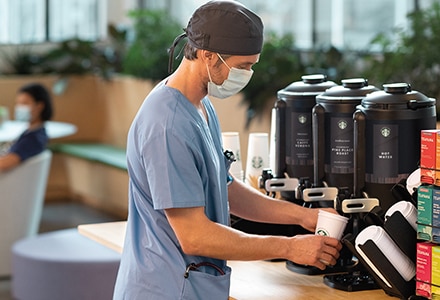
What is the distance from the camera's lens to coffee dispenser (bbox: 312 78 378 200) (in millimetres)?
2676

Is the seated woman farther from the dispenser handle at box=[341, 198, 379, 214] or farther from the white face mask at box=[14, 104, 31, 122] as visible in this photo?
the dispenser handle at box=[341, 198, 379, 214]

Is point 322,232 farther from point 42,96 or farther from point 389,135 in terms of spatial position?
point 42,96

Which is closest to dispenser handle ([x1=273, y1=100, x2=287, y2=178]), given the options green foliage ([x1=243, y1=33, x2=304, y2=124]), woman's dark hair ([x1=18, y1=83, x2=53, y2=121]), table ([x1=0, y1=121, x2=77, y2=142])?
green foliage ([x1=243, y1=33, x2=304, y2=124])

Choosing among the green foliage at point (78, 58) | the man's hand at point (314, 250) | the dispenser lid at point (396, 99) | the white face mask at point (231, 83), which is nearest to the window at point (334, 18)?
the green foliage at point (78, 58)

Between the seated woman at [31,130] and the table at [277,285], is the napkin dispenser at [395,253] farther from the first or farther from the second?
the seated woman at [31,130]

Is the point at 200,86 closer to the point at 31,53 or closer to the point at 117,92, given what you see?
the point at 117,92

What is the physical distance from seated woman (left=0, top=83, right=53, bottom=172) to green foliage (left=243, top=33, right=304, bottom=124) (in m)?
1.39

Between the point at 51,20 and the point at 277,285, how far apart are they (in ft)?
24.7

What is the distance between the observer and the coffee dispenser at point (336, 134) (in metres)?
2.68

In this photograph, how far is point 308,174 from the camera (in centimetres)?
288

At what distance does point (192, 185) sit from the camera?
2.32m

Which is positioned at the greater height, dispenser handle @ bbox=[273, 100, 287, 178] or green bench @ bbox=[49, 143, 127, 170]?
dispenser handle @ bbox=[273, 100, 287, 178]

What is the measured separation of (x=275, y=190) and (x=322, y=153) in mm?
239

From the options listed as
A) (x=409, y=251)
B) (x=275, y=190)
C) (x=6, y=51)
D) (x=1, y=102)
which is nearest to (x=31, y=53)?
(x=6, y=51)
